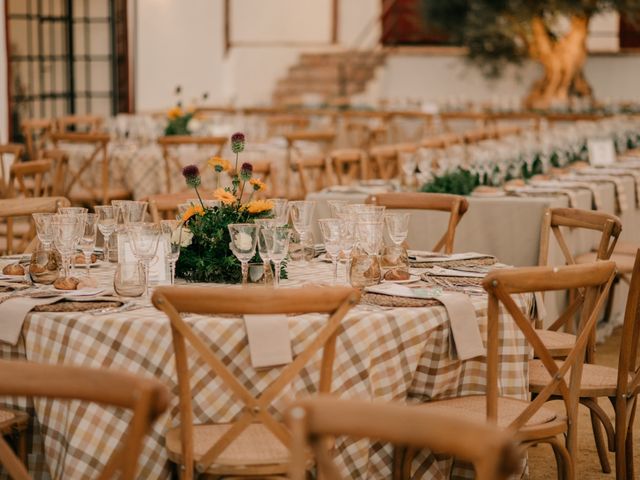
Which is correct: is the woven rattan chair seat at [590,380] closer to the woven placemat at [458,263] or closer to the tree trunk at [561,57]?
the woven placemat at [458,263]

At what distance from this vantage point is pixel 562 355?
4035mm

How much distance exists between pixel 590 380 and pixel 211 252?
1245 millimetres

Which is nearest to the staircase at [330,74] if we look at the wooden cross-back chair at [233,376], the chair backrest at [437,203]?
the chair backrest at [437,203]

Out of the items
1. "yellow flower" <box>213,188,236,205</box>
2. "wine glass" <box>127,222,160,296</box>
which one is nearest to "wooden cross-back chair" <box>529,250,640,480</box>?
"yellow flower" <box>213,188,236,205</box>

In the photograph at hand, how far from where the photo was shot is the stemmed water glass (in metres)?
3.78

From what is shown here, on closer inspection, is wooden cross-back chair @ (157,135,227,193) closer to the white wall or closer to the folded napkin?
the white wall

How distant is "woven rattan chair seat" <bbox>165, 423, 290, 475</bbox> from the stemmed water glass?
941 millimetres

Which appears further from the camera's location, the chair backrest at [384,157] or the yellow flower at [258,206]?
the chair backrest at [384,157]

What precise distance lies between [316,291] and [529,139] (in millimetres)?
5549

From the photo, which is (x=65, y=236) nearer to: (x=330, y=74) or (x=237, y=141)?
(x=237, y=141)

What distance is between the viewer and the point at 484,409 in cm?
328

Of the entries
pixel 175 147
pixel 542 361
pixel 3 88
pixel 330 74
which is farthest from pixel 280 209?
pixel 330 74

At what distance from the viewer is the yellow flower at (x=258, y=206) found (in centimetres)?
367

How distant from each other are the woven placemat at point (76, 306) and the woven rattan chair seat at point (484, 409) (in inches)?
35.1
